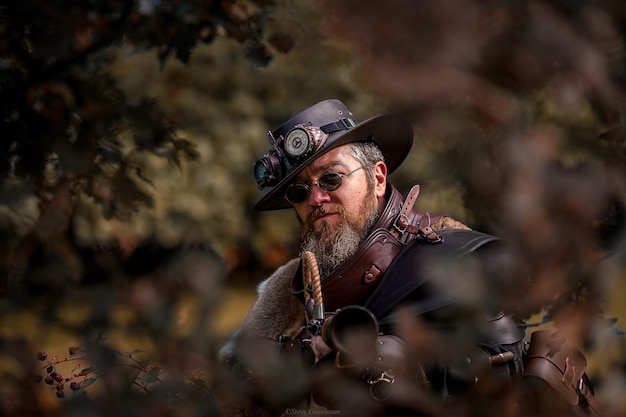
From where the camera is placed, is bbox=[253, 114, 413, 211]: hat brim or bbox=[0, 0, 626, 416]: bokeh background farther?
bbox=[253, 114, 413, 211]: hat brim

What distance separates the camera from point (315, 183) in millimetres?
2535

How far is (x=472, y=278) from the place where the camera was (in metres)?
0.72

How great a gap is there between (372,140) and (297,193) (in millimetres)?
350

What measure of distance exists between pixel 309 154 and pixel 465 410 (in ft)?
5.69

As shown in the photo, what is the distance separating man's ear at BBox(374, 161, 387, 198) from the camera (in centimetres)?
263

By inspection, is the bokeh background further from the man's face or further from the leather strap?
the man's face

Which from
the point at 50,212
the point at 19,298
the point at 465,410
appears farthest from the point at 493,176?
the point at 50,212

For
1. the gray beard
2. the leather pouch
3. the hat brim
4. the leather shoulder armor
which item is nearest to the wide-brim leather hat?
the hat brim

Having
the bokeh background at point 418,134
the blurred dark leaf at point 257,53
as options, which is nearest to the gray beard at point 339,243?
the blurred dark leaf at point 257,53

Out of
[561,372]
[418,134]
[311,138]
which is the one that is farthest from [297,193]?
[418,134]

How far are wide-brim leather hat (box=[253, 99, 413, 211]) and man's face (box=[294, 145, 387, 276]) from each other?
4cm

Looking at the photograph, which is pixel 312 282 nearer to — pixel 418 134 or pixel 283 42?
pixel 283 42

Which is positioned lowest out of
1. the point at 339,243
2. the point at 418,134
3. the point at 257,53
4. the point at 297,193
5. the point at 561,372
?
the point at 561,372

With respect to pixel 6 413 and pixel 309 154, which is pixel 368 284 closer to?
pixel 309 154
